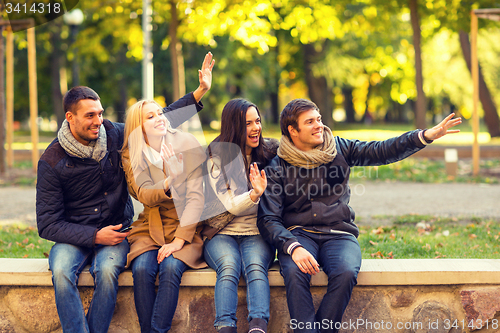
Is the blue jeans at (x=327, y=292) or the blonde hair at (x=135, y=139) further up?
the blonde hair at (x=135, y=139)

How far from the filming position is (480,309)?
3.02m

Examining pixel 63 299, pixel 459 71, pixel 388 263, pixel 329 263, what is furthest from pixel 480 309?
pixel 459 71

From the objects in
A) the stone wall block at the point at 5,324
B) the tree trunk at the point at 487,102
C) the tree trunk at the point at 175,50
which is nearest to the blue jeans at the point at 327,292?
the stone wall block at the point at 5,324

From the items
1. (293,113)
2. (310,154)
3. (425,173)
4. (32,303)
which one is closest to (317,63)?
(425,173)

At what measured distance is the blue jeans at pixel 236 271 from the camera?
114 inches

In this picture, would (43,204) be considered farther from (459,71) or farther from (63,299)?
(459,71)

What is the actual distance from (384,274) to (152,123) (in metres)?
1.77

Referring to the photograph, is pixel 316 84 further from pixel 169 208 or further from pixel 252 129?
pixel 169 208

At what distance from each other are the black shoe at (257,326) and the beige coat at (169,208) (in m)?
0.54

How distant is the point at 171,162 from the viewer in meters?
→ 3.28

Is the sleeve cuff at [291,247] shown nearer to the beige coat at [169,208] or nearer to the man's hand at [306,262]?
the man's hand at [306,262]

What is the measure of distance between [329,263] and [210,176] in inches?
38.3

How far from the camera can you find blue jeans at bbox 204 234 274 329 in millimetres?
2887

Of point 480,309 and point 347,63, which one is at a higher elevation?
point 347,63
